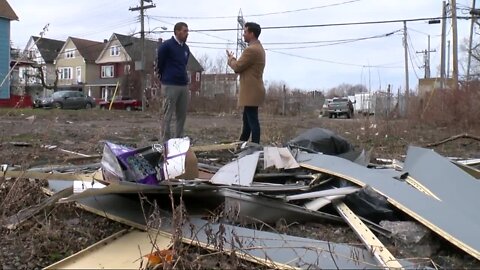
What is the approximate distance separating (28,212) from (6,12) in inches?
1240

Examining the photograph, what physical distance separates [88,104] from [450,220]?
33.3m

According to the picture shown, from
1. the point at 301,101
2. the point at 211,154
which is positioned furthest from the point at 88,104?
the point at 211,154

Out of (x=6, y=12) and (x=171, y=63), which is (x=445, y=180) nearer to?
(x=171, y=63)

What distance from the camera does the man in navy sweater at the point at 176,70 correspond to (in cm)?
571

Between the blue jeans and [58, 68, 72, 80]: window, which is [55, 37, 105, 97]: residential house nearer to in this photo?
[58, 68, 72, 80]: window

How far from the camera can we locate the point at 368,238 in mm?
2500

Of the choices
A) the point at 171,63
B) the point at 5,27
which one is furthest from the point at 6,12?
the point at 171,63

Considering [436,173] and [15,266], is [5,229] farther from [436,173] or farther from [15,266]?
[436,173]

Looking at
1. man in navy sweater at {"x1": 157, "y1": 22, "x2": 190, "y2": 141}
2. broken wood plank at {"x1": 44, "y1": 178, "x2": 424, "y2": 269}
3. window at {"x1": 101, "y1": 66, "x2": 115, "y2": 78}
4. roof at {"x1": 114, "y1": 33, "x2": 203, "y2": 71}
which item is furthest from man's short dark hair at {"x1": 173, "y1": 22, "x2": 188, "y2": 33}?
window at {"x1": 101, "y1": 66, "x2": 115, "y2": 78}

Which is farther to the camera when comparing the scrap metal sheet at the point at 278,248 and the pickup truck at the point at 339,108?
the pickup truck at the point at 339,108

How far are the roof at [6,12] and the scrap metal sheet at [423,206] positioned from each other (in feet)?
103

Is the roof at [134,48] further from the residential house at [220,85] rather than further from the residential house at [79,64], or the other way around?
the residential house at [220,85]

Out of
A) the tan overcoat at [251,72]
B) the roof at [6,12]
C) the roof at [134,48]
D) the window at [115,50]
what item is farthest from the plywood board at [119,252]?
the window at [115,50]

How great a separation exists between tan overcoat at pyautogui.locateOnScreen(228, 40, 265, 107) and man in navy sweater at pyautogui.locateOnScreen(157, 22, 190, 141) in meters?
0.61
